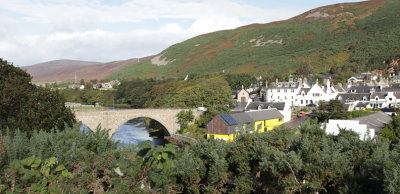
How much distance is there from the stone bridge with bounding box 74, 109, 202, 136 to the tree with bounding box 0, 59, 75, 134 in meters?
11.4

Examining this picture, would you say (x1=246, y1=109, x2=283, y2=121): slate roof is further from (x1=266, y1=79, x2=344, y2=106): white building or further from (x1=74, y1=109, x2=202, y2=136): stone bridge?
(x1=266, y1=79, x2=344, y2=106): white building

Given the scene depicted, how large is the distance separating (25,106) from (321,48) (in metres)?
141

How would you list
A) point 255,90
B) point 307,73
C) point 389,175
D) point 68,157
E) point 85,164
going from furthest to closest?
1. point 307,73
2. point 255,90
3. point 68,157
4. point 85,164
5. point 389,175

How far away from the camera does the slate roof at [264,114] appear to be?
49203 millimetres

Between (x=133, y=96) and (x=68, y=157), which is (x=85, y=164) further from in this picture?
(x=133, y=96)

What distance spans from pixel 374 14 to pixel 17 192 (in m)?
188

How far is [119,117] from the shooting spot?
47.1 metres

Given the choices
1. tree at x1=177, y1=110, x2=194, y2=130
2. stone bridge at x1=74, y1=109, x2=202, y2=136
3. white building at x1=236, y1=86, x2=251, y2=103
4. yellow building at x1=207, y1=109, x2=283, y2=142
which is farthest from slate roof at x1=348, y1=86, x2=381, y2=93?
tree at x1=177, y1=110, x2=194, y2=130

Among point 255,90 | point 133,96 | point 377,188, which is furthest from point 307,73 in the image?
point 377,188

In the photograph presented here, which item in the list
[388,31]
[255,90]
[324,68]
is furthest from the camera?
[388,31]

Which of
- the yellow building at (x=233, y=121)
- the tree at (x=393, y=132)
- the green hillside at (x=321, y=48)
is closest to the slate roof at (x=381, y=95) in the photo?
the yellow building at (x=233, y=121)

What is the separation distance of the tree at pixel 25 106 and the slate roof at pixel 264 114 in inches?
1074

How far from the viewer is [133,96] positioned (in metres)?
102

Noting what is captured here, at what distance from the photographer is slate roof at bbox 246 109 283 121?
161 feet
